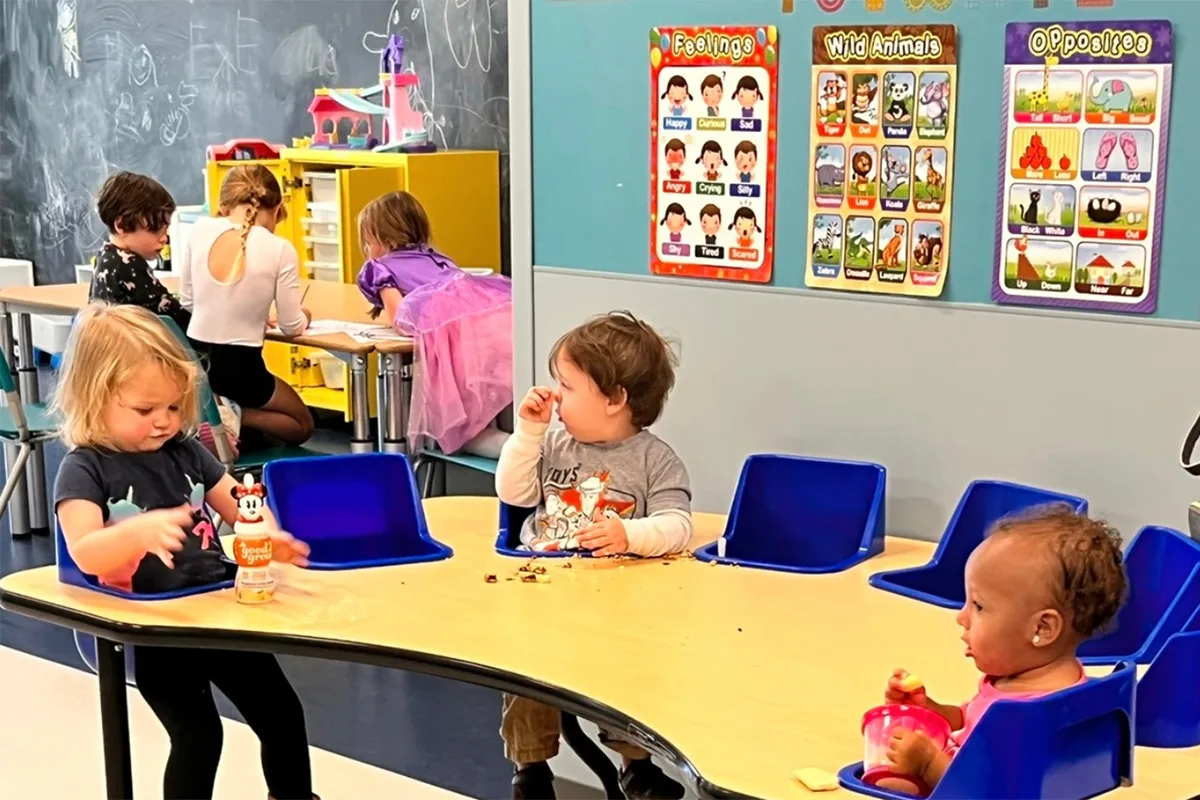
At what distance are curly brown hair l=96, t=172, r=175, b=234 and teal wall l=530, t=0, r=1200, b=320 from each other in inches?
76.0

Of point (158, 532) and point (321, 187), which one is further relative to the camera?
point (321, 187)

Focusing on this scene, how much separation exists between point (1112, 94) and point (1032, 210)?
20cm

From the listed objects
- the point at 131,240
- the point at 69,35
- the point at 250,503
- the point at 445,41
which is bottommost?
the point at 250,503

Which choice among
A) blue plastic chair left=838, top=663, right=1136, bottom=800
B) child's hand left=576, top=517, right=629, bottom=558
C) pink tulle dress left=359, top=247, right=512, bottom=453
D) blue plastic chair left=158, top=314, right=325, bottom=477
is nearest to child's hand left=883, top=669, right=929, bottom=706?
blue plastic chair left=838, top=663, right=1136, bottom=800

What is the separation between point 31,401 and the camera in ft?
16.2

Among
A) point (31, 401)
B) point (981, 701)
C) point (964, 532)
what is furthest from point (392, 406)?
point (981, 701)

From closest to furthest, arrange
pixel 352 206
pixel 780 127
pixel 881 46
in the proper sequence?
pixel 881 46 < pixel 780 127 < pixel 352 206

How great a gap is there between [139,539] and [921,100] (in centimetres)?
134

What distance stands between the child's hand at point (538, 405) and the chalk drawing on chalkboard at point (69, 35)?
6.39 metres

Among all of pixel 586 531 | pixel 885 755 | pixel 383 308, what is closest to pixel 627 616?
pixel 586 531

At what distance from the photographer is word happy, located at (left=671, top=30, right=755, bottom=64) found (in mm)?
2531

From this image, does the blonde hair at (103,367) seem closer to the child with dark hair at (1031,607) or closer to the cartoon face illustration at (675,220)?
the cartoon face illustration at (675,220)

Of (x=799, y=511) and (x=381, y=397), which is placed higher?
(x=799, y=511)

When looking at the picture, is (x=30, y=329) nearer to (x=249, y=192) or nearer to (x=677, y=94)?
(x=249, y=192)
